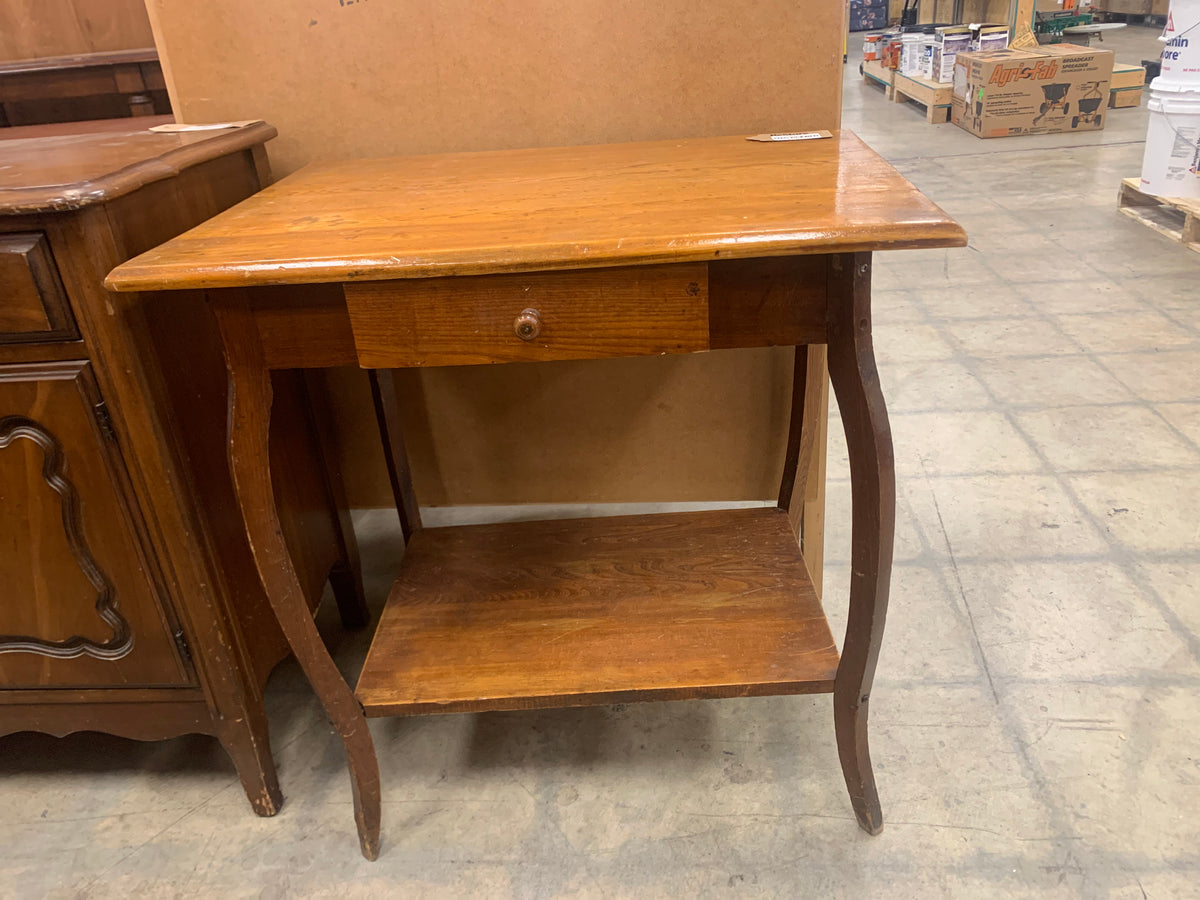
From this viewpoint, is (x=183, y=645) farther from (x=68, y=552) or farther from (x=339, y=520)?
(x=339, y=520)

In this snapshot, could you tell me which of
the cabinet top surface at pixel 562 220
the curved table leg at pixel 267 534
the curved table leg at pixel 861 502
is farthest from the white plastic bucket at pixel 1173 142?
the curved table leg at pixel 267 534

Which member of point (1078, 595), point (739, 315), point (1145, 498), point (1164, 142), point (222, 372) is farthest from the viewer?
point (1164, 142)

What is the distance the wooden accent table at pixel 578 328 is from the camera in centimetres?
84

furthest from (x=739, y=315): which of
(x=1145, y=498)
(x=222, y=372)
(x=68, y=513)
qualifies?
(x=1145, y=498)

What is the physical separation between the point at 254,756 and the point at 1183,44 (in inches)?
142

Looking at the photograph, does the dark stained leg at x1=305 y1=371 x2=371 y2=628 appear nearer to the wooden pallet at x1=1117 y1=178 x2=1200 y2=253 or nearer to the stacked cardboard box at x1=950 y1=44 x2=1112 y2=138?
the wooden pallet at x1=1117 y1=178 x2=1200 y2=253

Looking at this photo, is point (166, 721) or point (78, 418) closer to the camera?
point (78, 418)

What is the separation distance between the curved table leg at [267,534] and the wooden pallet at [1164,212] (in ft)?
11.1

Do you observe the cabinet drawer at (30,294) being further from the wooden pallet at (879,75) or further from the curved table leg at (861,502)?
the wooden pallet at (879,75)

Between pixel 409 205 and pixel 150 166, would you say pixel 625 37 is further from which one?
pixel 150 166

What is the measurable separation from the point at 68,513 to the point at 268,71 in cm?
76

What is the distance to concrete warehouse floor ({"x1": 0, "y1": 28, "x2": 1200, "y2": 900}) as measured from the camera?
117 cm

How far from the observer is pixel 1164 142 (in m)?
3.26

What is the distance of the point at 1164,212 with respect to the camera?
3627mm
